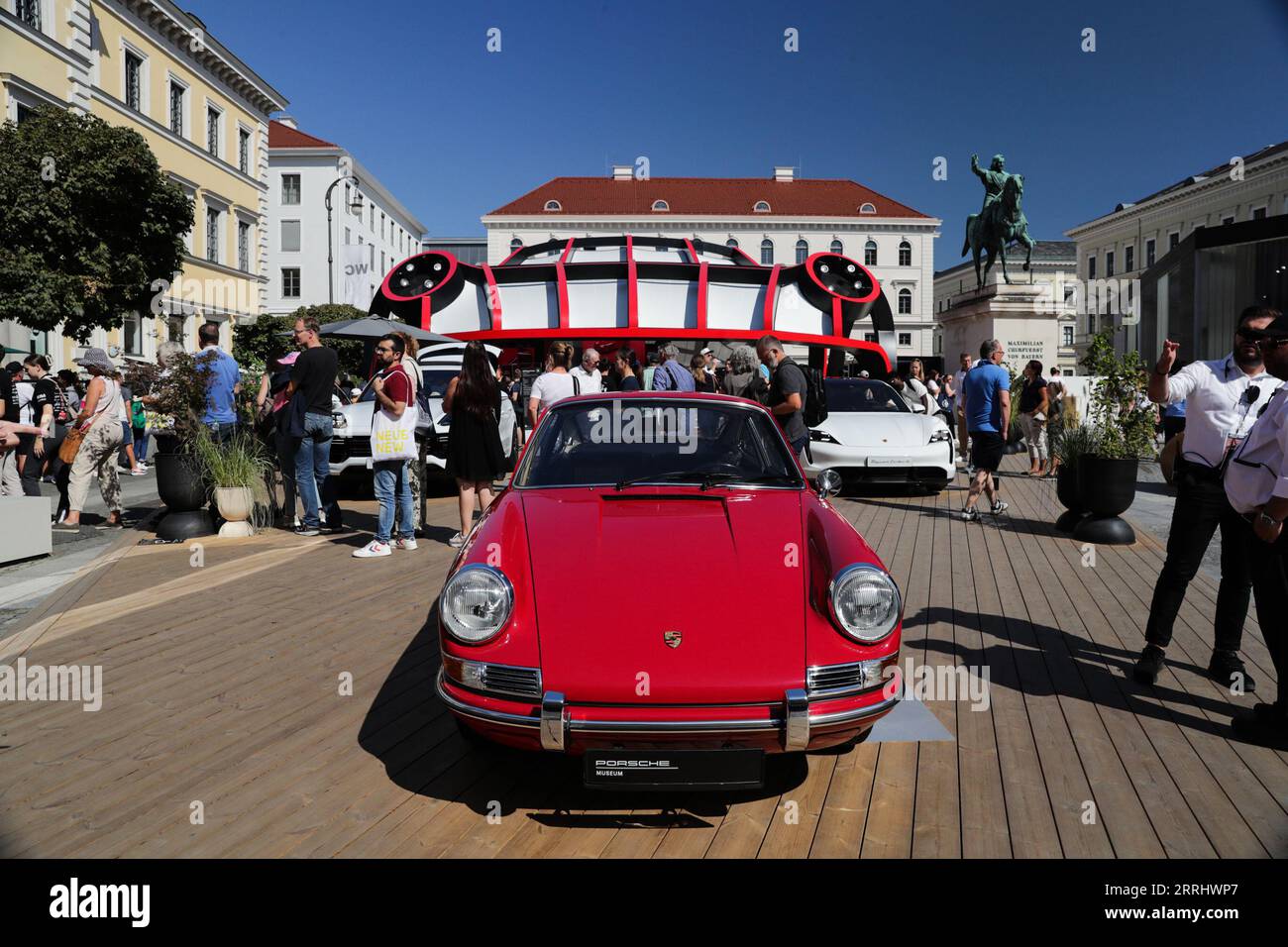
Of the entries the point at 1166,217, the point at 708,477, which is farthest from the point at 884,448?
the point at 1166,217

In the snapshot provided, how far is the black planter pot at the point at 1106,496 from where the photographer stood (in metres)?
8.89

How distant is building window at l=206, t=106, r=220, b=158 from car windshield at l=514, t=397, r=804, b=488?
145 ft

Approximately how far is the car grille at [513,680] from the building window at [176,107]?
42.9m

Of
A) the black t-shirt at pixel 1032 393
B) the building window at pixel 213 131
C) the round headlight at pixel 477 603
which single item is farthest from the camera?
the building window at pixel 213 131

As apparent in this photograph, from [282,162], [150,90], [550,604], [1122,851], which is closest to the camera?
[1122,851]

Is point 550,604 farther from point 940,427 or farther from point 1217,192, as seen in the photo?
point 1217,192

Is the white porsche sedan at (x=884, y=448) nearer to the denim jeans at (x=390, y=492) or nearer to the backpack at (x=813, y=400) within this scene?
the backpack at (x=813, y=400)

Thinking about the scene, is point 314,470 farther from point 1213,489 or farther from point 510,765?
point 1213,489

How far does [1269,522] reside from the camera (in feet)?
12.8

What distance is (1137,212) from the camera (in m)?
69.9

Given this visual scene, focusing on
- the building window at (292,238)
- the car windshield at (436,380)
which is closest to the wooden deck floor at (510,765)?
the car windshield at (436,380)

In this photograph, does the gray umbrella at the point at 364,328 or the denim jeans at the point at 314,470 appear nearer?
the denim jeans at the point at 314,470
